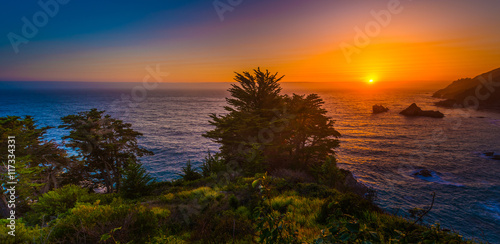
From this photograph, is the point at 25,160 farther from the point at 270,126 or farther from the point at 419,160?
the point at 419,160

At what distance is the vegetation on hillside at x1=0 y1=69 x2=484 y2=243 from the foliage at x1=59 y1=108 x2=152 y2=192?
0.31 ft

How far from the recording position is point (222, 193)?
1049 centimetres

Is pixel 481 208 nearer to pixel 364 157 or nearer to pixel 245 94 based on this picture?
pixel 364 157

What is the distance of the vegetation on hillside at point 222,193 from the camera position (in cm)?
431

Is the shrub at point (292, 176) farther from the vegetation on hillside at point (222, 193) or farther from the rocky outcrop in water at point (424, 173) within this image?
the rocky outcrop in water at point (424, 173)

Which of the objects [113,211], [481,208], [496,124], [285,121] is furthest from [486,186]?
[496,124]

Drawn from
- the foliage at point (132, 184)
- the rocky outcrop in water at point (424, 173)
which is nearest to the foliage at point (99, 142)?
the foliage at point (132, 184)

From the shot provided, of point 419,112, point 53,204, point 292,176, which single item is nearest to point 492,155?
point 292,176

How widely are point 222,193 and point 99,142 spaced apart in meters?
15.4

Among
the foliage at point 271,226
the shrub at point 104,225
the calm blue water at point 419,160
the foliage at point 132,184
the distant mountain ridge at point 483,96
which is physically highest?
the distant mountain ridge at point 483,96

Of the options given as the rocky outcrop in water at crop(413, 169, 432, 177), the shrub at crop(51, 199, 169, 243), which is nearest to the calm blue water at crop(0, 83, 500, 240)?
the rocky outcrop in water at crop(413, 169, 432, 177)

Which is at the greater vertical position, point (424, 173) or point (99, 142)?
point (99, 142)

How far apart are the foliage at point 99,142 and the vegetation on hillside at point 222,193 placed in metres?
0.10

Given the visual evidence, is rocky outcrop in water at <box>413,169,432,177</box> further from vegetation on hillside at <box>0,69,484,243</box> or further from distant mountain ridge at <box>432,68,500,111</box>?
distant mountain ridge at <box>432,68,500,111</box>
